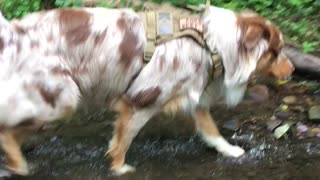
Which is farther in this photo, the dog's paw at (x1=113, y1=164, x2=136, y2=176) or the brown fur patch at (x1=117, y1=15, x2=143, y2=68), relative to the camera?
the dog's paw at (x1=113, y1=164, x2=136, y2=176)

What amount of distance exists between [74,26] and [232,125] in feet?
6.02

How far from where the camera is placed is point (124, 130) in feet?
15.3

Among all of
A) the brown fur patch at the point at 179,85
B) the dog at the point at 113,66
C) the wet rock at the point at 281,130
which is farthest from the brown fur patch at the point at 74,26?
the wet rock at the point at 281,130

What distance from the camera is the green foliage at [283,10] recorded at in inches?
246

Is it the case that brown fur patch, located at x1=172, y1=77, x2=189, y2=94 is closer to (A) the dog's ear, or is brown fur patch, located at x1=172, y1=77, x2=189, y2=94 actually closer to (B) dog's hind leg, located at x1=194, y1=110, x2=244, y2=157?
(A) the dog's ear

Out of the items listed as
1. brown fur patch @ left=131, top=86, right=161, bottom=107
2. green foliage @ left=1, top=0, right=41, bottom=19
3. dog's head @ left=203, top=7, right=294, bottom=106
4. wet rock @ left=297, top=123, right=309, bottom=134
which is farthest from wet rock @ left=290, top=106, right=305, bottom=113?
green foliage @ left=1, top=0, right=41, bottom=19

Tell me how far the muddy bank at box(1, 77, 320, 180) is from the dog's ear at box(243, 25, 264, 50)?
979 mm

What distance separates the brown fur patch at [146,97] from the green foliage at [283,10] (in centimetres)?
182

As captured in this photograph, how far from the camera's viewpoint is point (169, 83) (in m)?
4.49

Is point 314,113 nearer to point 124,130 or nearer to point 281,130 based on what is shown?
point 281,130

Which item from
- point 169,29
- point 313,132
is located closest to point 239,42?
point 169,29

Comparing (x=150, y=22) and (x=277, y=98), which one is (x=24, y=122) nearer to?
(x=150, y=22)

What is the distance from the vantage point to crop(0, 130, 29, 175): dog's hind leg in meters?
4.41

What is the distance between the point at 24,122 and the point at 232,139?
73.3 inches
